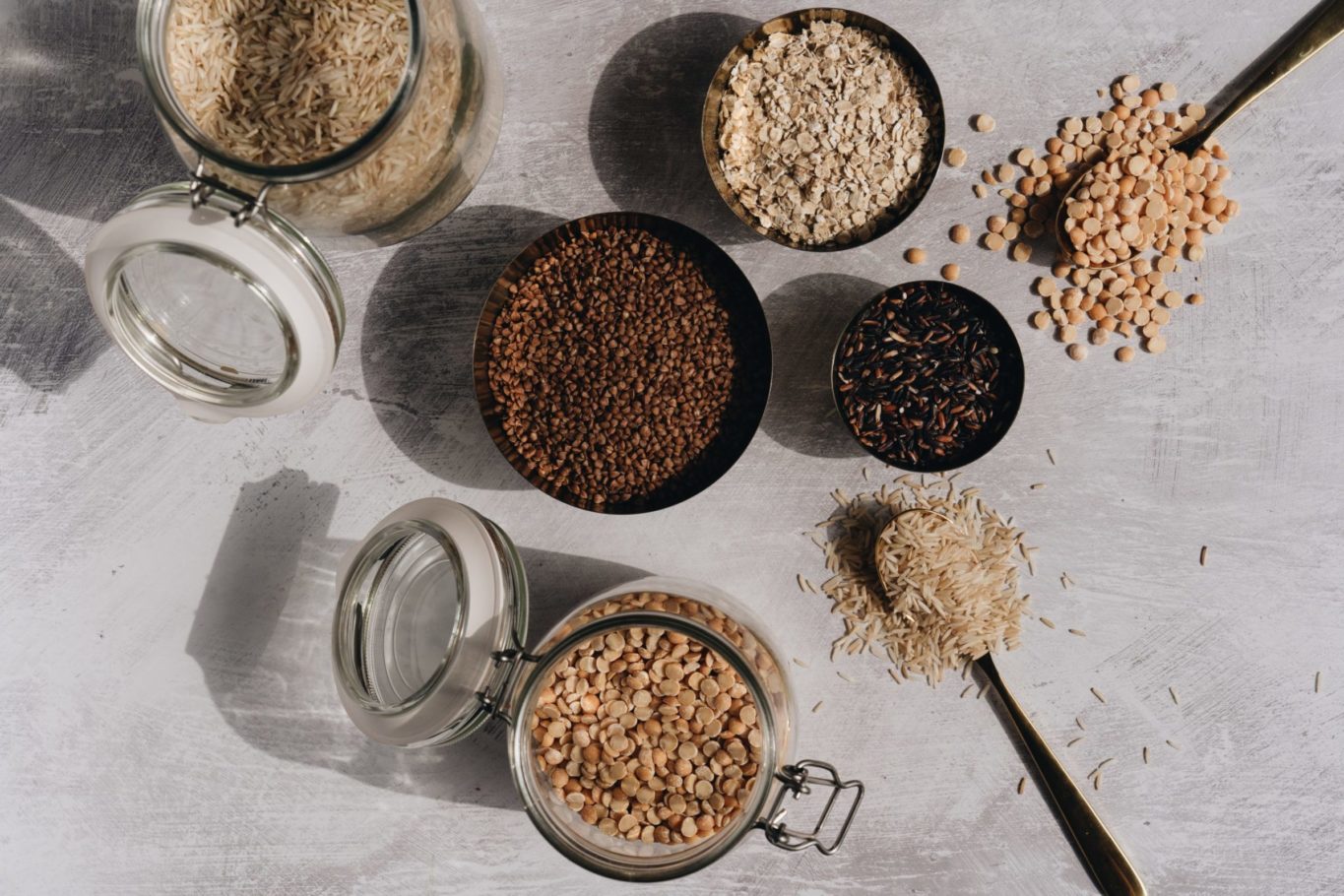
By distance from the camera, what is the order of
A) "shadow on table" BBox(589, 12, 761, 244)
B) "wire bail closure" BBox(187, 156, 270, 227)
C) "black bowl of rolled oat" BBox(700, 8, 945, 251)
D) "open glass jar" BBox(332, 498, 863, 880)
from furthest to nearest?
"shadow on table" BBox(589, 12, 761, 244) < "black bowl of rolled oat" BBox(700, 8, 945, 251) < "open glass jar" BBox(332, 498, 863, 880) < "wire bail closure" BBox(187, 156, 270, 227)

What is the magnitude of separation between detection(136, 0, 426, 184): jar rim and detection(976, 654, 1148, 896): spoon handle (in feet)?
3.50

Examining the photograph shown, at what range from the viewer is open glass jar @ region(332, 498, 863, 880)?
1.02 m

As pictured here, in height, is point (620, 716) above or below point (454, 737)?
above

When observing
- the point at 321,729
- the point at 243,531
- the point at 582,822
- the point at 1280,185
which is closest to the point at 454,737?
the point at 582,822

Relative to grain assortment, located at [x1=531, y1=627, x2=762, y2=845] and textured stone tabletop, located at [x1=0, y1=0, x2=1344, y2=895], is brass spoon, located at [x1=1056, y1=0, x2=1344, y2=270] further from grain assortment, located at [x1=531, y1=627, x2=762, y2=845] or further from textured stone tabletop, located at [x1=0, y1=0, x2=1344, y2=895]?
grain assortment, located at [x1=531, y1=627, x2=762, y2=845]

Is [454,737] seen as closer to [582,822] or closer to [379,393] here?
[582,822]

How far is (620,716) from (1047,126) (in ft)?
3.44

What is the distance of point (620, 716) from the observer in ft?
3.68

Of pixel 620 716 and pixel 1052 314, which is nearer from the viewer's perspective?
pixel 620 716

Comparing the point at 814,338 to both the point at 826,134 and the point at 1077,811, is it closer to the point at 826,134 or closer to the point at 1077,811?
the point at 826,134

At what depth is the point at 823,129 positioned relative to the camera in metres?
1.20

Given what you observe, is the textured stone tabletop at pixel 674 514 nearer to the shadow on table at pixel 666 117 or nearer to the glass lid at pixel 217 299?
the shadow on table at pixel 666 117

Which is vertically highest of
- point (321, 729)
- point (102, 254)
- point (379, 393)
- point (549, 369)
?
point (102, 254)

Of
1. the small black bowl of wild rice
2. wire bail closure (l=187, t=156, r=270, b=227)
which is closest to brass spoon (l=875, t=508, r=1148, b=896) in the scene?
the small black bowl of wild rice
